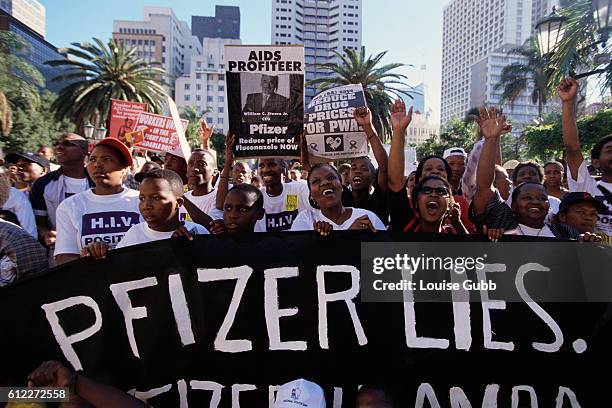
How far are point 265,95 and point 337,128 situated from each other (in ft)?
2.52

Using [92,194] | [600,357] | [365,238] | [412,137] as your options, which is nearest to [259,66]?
[92,194]

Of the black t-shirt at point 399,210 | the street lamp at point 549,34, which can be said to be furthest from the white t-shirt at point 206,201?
the street lamp at point 549,34

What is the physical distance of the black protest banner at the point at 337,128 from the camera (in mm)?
4543

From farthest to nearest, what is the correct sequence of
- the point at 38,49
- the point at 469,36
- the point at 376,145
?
the point at 469,36, the point at 38,49, the point at 376,145

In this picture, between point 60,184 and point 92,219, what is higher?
point 60,184

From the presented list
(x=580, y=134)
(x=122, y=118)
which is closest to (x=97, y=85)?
(x=122, y=118)

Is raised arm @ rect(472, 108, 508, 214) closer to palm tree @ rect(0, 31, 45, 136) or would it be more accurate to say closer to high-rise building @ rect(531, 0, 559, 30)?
palm tree @ rect(0, 31, 45, 136)

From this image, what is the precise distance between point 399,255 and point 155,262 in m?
1.45

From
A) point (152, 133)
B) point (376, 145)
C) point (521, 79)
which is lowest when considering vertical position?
point (376, 145)

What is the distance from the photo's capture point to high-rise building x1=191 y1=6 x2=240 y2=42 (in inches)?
6486

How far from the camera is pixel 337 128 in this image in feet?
15.0

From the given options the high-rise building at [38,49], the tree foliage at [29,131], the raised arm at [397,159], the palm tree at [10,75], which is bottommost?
the raised arm at [397,159]

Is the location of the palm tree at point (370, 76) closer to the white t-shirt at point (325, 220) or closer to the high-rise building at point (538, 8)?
the white t-shirt at point (325, 220)

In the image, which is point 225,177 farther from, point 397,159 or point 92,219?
point 397,159
